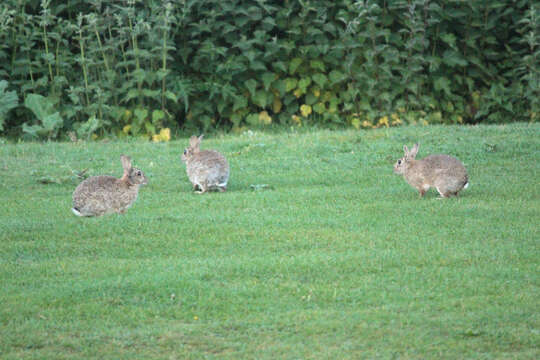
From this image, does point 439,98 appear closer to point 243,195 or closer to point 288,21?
point 288,21

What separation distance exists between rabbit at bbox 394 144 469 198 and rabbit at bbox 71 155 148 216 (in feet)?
11.0

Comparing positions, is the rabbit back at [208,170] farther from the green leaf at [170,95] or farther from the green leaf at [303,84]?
the green leaf at [303,84]

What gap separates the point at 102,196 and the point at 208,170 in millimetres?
1659

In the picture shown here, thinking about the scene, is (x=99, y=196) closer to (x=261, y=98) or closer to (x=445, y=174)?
(x=445, y=174)

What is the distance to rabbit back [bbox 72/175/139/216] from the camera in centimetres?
914

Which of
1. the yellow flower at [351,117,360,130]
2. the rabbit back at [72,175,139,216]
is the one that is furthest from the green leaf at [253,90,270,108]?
the rabbit back at [72,175,139,216]

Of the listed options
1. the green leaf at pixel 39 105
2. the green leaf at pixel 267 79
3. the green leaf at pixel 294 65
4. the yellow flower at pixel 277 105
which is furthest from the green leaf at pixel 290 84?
the green leaf at pixel 39 105

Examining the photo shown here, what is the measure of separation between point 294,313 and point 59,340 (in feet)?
5.45

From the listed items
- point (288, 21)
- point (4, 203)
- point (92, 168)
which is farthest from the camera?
point (288, 21)

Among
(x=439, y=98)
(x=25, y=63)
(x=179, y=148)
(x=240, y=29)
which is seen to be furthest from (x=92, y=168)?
(x=439, y=98)

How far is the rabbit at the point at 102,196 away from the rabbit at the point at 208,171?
1.21m

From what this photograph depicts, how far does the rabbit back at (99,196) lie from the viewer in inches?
360

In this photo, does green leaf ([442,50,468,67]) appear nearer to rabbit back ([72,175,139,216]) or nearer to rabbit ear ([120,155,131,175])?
rabbit ear ([120,155,131,175])

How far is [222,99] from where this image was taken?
16359mm
